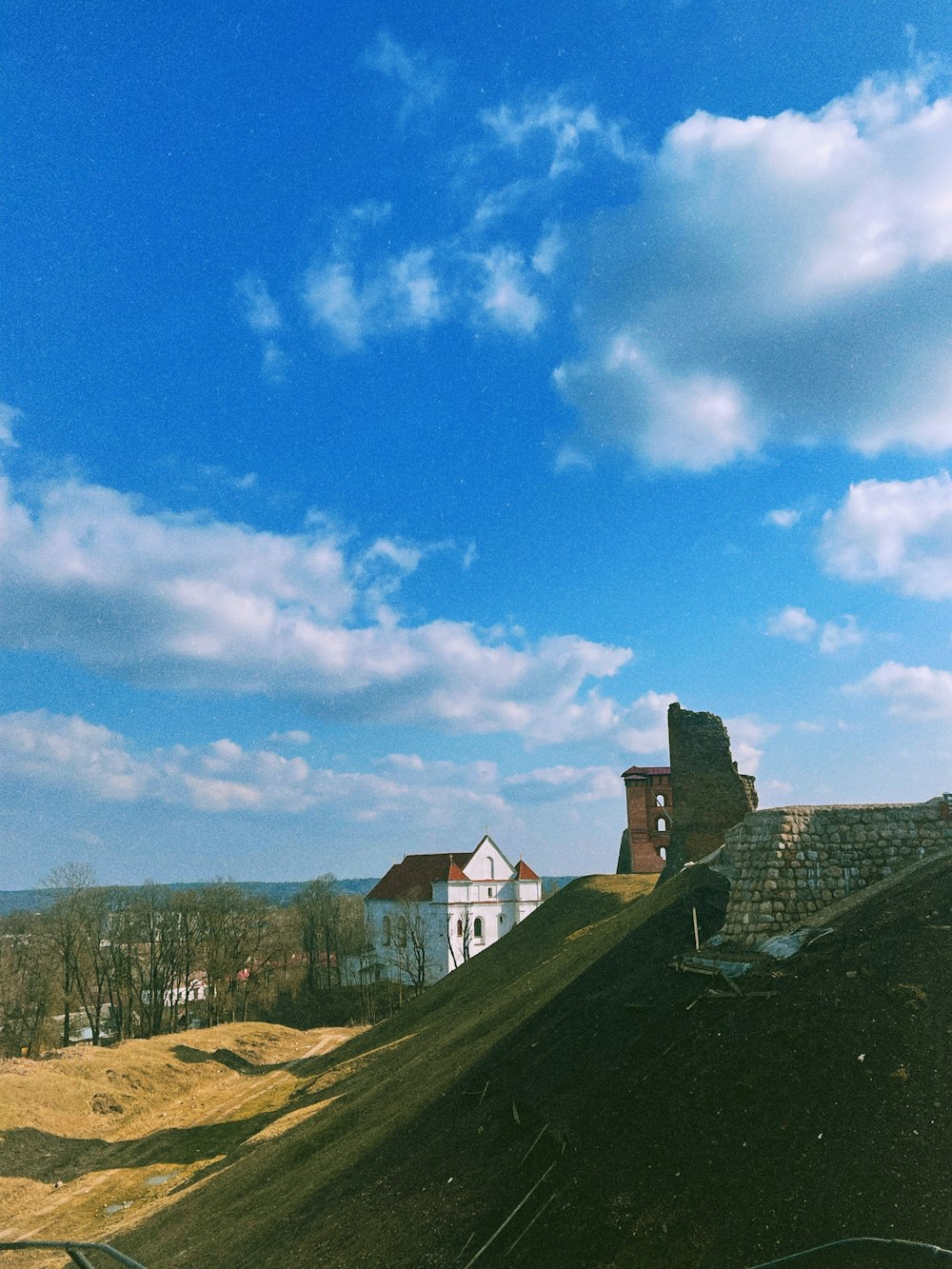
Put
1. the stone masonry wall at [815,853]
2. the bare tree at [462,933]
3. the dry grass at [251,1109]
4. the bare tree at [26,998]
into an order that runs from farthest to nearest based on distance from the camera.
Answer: the bare tree at [462,933], the bare tree at [26,998], the dry grass at [251,1109], the stone masonry wall at [815,853]

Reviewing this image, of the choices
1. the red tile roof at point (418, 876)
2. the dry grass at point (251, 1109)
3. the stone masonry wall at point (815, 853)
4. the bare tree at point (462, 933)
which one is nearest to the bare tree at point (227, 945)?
the dry grass at point (251, 1109)

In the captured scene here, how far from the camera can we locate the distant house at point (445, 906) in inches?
3066

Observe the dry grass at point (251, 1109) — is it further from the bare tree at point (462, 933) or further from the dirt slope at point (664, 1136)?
the bare tree at point (462, 933)

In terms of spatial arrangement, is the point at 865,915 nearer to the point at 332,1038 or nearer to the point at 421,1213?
the point at 421,1213

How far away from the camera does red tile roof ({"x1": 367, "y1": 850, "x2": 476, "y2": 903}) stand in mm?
81750

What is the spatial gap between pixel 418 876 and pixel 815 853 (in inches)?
2844

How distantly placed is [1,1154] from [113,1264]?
1426 centimetres

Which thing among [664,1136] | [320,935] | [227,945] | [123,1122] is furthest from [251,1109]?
[320,935]

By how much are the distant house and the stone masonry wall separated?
60.9 metres

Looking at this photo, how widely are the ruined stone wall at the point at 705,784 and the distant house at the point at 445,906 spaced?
48001 mm

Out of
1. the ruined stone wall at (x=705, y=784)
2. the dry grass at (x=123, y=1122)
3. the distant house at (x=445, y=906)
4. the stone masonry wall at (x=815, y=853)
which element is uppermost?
the ruined stone wall at (x=705, y=784)

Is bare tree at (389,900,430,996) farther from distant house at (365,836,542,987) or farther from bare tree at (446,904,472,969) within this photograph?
bare tree at (446,904,472,969)

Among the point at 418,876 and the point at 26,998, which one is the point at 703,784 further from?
the point at 418,876

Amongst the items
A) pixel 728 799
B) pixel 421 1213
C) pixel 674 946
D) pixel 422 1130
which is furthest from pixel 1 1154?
pixel 728 799
